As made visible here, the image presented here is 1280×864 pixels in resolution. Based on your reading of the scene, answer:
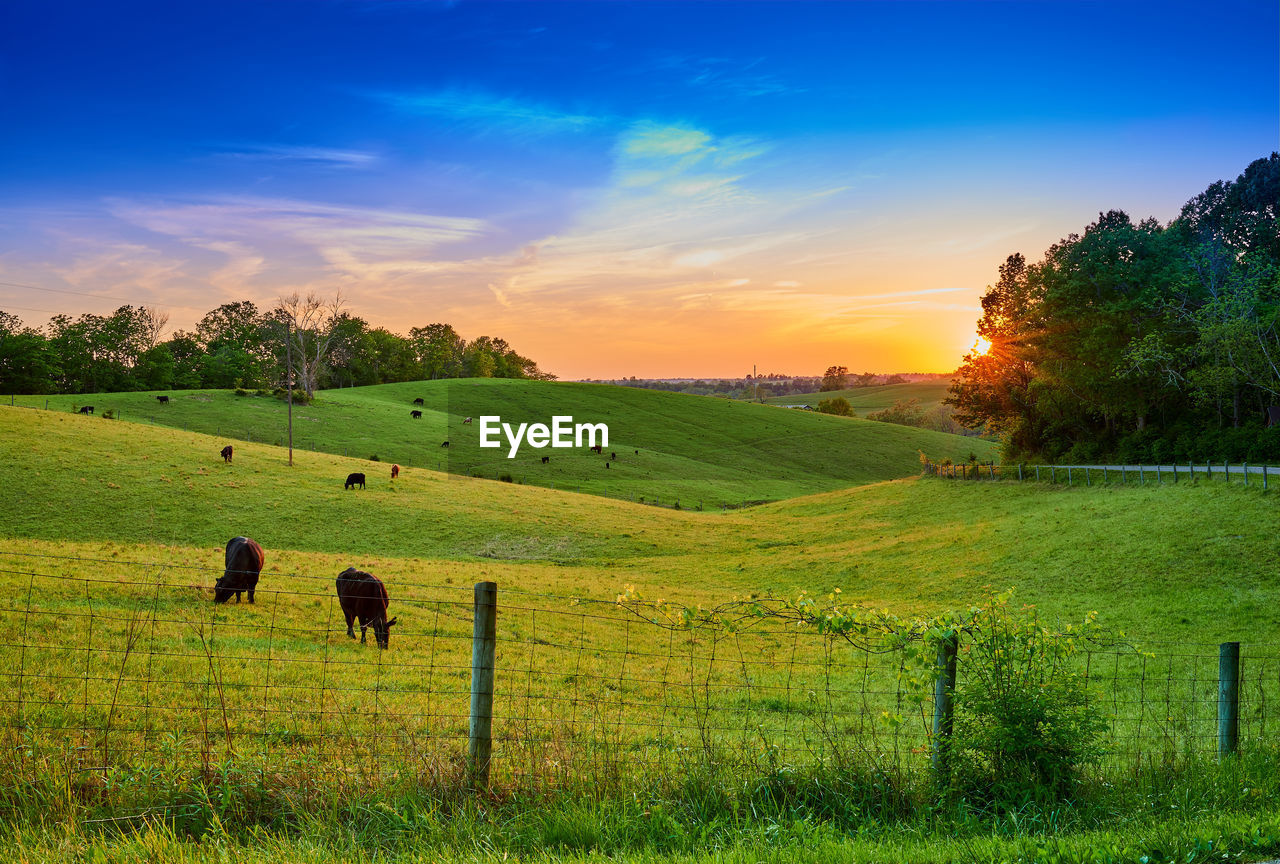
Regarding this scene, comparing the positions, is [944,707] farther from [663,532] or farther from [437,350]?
[437,350]

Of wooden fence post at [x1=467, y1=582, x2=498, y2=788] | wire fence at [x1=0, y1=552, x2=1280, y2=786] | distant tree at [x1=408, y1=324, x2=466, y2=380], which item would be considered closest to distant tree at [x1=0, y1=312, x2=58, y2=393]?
distant tree at [x1=408, y1=324, x2=466, y2=380]

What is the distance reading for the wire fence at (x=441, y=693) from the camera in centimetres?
621

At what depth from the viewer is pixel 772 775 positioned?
6094 millimetres

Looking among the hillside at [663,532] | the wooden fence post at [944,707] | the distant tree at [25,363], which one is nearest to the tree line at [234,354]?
the distant tree at [25,363]

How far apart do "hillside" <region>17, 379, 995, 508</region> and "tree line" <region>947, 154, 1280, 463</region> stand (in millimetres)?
24573

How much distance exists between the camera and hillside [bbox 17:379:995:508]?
230ft

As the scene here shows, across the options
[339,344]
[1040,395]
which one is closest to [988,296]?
[1040,395]

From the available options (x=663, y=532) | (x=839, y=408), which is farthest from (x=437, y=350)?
(x=663, y=532)

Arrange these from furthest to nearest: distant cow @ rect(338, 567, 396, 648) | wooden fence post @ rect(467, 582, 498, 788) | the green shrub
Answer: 1. distant cow @ rect(338, 567, 396, 648)
2. the green shrub
3. wooden fence post @ rect(467, 582, 498, 788)

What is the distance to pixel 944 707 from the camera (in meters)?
6.24

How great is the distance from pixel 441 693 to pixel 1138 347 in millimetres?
52212

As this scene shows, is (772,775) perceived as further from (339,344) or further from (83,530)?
(339,344)

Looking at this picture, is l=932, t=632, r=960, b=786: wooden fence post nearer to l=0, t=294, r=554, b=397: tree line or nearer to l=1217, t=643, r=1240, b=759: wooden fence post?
l=1217, t=643, r=1240, b=759: wooden fence post

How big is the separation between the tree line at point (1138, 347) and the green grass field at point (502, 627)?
10145 millimetres
